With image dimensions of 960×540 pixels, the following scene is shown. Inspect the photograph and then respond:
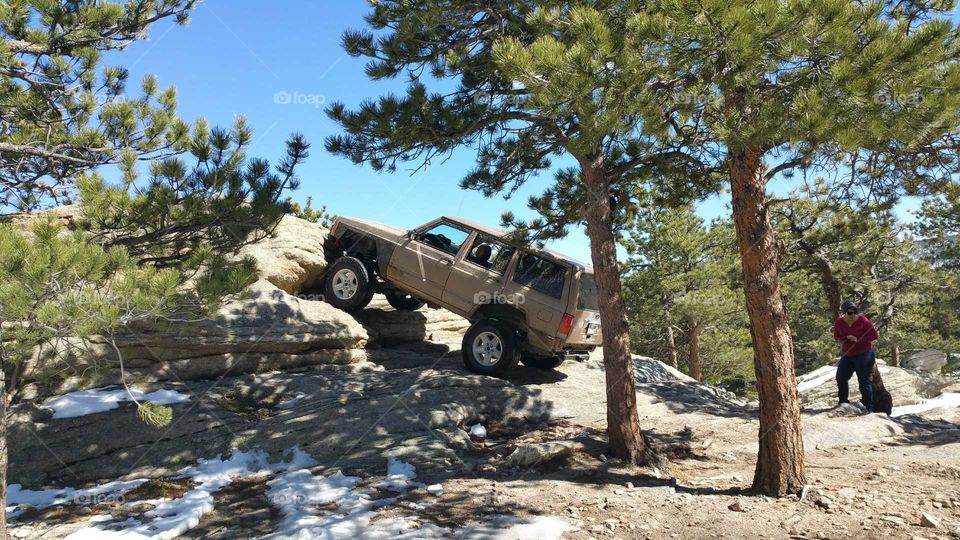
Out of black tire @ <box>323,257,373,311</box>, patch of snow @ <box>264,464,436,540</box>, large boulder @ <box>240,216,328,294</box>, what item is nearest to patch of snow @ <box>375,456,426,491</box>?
patch of snow @ <box>264,464,436,540</box>

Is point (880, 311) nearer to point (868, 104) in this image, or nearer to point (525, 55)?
point (868, 104)

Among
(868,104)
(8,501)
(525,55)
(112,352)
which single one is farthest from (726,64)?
(112,352)

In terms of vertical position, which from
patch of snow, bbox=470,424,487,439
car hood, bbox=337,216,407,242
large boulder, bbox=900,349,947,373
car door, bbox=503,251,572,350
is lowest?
patch of snow, bbox=470,424,487,439

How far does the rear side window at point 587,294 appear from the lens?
8.77 meters

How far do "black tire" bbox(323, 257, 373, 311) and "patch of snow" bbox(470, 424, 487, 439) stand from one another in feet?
12.2

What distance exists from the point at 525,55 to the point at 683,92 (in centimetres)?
150

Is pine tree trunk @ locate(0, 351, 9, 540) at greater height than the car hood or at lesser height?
lesser

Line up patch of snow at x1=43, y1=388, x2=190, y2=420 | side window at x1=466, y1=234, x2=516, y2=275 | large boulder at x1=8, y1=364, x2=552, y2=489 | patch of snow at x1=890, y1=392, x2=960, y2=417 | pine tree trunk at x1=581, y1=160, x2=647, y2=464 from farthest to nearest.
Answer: patch of snow at x1=890, y1=392, x2=960, y2=417 → side window at x1=466, y1=234, x2=516, y2=275 → patch of snow at x1=43, y1=388, x2=190, y2=420 → pine tree trunk at x1=581, y1=160, x2=647, y2=464 → large boulder at x1=8, y1=364, x2=552, y2=489

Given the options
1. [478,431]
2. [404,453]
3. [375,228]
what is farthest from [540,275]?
[404,453]

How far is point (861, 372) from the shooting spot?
8.57 meters

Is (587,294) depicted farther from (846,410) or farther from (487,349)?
(846,410)

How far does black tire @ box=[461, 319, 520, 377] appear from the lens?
346 inches

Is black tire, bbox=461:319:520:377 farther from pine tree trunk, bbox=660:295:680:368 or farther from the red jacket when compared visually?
pine tree trunk, bbox=660:295:680:368

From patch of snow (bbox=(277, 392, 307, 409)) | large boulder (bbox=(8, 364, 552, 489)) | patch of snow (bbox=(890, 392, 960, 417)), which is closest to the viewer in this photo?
large boulder (bbox=(8, 364, 552, 489))
